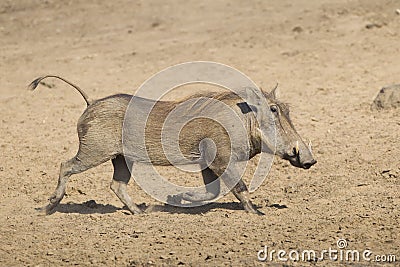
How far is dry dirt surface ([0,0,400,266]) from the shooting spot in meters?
5.00

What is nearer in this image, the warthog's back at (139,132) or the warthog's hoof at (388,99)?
the warthog's back at (139,132)

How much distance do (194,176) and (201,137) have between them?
3.79 feet

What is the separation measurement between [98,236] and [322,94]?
446 cm

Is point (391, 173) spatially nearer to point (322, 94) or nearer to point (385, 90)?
point (385, 90)

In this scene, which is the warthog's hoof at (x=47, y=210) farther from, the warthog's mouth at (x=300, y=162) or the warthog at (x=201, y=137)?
the warthog's mouth at (x=300, y=162)

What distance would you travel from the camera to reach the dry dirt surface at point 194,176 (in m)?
5.00

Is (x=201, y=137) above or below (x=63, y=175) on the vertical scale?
above

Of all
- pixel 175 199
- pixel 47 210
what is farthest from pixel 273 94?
pixel 47 210

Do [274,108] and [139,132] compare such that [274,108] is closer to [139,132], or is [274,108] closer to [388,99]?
[139,132]

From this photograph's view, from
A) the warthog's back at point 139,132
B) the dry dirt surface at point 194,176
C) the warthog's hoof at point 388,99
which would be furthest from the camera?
the warthog's hoof at point 388,99

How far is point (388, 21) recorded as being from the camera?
11.8m

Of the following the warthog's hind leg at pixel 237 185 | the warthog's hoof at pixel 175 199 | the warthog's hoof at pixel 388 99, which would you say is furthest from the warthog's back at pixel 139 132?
the warthog's hoof at pixel 388 99

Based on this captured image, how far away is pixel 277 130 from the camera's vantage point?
5.64 meters

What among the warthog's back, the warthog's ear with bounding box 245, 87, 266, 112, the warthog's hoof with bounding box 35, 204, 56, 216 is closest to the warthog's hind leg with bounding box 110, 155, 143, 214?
the warthog's back
